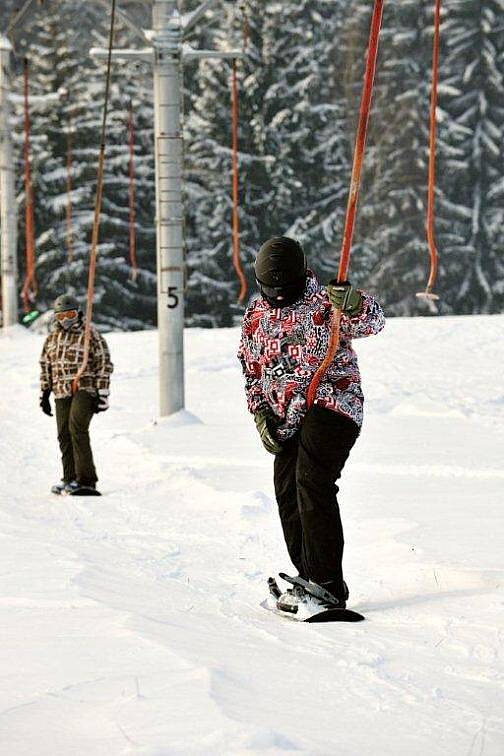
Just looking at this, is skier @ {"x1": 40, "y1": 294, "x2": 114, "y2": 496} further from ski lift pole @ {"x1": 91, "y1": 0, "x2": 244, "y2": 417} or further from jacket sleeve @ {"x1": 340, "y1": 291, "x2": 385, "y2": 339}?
jacket sleeve @ {"x1": 340, "y1": 291, "x2": 385, "y2": 339}

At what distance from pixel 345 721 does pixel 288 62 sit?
43.6 meters

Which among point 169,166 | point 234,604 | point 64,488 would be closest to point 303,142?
point 169,166

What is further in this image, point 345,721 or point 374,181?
point 374,181

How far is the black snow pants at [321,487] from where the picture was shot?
17.7 feet

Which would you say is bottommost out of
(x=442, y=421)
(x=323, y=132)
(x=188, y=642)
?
(x=442, y=421)

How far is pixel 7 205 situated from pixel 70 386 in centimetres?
1586

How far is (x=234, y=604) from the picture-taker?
Answer: 18.6 feet

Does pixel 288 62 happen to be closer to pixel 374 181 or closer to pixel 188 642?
pixel 374 181

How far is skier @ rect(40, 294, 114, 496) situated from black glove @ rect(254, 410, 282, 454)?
4.21 metres

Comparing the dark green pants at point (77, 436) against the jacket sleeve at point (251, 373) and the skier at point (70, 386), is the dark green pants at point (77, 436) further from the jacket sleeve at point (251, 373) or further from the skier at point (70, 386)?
the jacket sleeve at point (251, 373)

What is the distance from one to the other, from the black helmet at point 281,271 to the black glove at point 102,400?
14.6ft

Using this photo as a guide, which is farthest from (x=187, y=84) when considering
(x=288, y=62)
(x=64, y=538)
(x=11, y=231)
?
(x=64, y=538)

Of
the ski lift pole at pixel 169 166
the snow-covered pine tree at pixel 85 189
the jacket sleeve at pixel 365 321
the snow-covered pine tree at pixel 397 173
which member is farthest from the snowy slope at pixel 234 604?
the snow-covered pine tree at pixel 397 173

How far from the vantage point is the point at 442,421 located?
12617 mm
